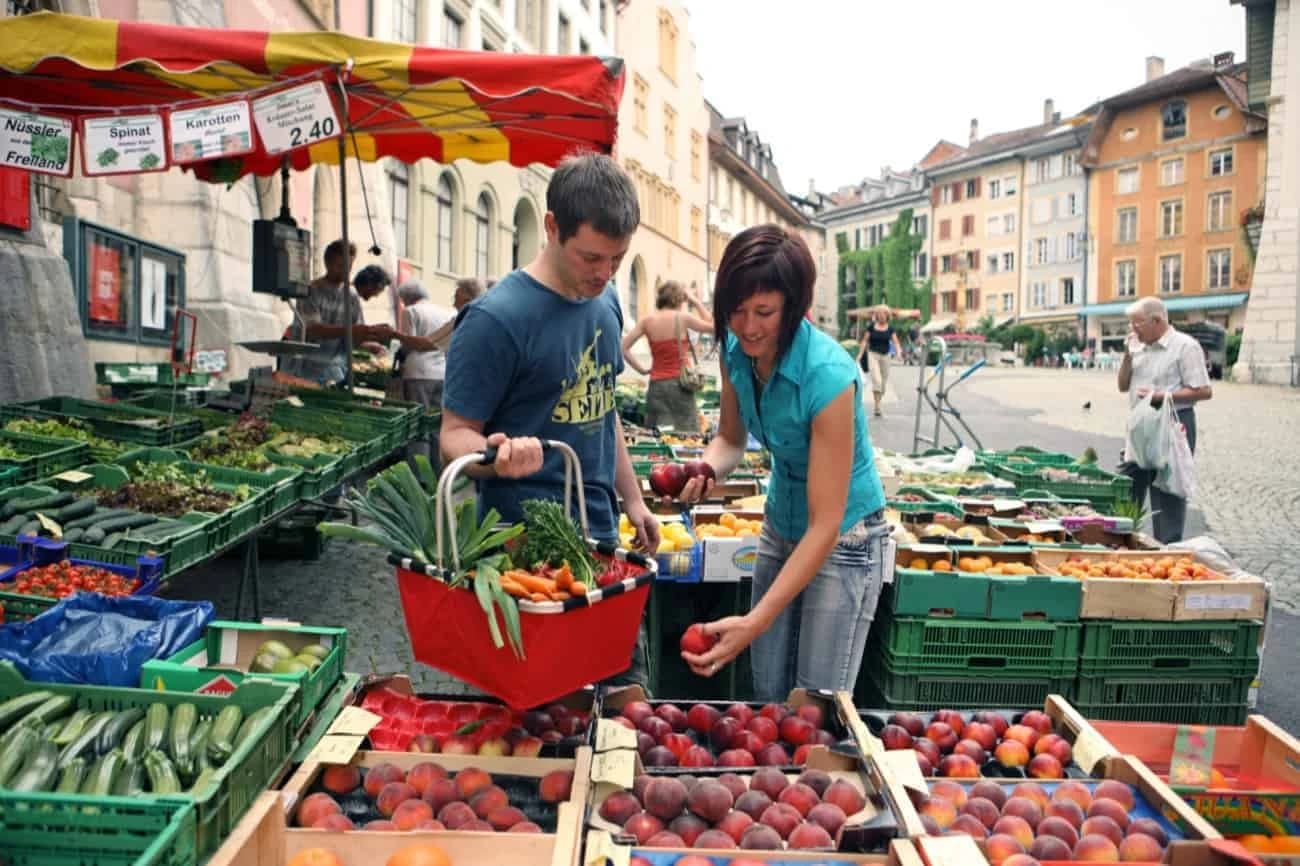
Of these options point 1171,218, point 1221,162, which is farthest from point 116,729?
point 1171,218

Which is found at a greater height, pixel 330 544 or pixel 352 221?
pixel 352 221

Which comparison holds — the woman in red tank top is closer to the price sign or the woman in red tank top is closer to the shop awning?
the price sign

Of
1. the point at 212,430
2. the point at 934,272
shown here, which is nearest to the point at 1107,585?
the point at 212,430

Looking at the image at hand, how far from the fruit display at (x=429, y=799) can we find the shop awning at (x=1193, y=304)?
2002 inches

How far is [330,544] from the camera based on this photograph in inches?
298

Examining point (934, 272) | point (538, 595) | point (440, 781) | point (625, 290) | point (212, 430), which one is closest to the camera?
point (538, 595)

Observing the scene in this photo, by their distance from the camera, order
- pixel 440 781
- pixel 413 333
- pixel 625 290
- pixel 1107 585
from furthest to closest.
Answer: pixel 625 290 → pixel 413 333 → pixel 1107 585 → pixel 440 781

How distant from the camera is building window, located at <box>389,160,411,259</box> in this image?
1766 cm

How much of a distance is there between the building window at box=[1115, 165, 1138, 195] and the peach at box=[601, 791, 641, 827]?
57.5m

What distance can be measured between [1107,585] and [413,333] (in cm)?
699

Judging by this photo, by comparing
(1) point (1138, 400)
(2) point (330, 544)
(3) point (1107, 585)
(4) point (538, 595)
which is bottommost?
(2) point (330, 544)

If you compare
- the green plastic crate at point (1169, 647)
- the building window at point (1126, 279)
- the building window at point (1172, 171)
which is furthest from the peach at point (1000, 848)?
the building window at point (1126, 279)

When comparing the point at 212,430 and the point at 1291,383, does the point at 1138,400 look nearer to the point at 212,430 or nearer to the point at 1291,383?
the point at 212,430

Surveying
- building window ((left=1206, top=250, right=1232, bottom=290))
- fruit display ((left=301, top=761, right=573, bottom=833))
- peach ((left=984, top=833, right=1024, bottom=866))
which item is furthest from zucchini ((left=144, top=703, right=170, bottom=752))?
building window ((left=1206, top=250, right=1232, bottom=290))
